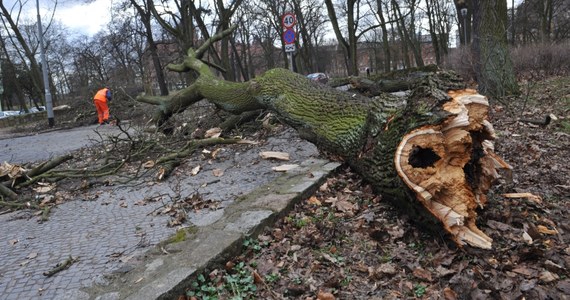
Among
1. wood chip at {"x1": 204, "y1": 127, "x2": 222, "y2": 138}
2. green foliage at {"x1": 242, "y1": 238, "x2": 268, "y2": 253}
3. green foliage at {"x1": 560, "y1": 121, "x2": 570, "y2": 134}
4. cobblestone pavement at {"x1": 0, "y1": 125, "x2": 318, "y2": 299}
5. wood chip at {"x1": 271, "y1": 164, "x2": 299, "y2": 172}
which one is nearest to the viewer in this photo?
cobblestone pavement at {"x1": 0, "y1": 125, "x2": 318, "y2": 299}

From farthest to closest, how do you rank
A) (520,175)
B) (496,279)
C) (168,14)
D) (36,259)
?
(168,14), (520,175), (36,259), (496,279)

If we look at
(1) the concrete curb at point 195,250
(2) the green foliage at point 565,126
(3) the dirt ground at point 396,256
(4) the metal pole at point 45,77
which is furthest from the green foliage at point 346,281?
(4) the metal pole at point 45,77

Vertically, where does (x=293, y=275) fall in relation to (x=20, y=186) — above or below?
below

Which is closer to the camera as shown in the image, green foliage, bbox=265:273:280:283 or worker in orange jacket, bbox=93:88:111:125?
green foliage, bbox=265:273:280:283

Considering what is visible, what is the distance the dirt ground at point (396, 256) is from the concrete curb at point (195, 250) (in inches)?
3.5

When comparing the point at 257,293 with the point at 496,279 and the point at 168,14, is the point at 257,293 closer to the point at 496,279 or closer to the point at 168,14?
the point at 496,279

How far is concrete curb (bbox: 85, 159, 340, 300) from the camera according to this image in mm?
2387

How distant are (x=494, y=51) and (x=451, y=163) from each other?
19.7 feet

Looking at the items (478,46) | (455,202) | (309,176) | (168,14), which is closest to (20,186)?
(309,176)

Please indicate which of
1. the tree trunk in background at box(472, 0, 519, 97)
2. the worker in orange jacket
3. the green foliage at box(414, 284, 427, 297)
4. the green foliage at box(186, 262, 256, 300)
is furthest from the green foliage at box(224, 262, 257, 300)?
the worker in orange jacket

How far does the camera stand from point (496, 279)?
7.43 feet

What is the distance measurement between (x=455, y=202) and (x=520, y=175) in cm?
159

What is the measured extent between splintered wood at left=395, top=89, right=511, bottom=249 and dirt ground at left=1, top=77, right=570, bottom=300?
19 cm

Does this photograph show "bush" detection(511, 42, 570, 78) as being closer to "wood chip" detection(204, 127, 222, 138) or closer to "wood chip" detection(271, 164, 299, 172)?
"wood chip" detection(204, 127, 222, 138)
